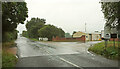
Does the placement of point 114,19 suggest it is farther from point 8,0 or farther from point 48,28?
point 48,28

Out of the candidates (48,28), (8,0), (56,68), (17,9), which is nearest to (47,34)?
(48,28)

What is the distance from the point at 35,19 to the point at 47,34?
28.9 meters

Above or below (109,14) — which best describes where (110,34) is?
below

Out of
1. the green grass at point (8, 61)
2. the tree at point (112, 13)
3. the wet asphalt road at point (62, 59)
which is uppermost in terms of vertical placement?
the tree at point (112, 13)

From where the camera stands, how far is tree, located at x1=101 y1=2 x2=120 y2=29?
8.39 metres

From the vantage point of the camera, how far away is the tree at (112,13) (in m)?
8.39

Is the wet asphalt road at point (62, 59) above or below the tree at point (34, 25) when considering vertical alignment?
below

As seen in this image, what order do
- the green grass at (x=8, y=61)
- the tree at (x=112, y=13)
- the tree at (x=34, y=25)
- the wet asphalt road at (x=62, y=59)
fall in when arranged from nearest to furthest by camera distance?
the green grass at (x=8, y=61) < the wet asphalt road at (x=62, y=59) < the tree at (x=112, y=13) < the tree at (x=34, y=25)

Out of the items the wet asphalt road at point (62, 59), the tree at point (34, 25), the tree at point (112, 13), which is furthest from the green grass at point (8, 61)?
the tree at point (34, 25)

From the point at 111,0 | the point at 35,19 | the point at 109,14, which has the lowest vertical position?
the point at 109,14

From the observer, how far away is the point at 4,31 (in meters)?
6.84

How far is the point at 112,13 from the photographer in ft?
30.6

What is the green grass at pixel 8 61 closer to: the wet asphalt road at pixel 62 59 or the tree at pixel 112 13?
the wet asphalt road at pixel 62 59

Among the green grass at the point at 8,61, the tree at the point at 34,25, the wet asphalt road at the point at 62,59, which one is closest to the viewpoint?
the green grass at the point at 8,61
